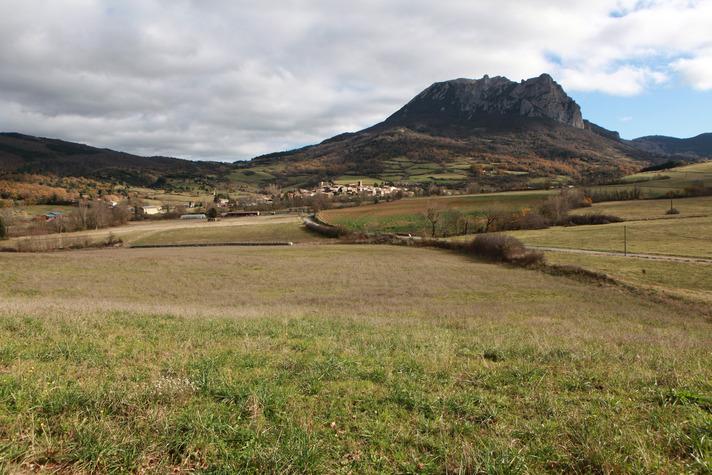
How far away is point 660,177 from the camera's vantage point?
117 m

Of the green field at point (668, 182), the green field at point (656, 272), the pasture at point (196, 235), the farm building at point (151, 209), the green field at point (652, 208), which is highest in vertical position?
the green field at point (668, 182)

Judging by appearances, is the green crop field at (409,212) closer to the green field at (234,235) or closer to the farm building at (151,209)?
the green field at (234,235)

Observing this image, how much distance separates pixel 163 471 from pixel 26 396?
8.69ft

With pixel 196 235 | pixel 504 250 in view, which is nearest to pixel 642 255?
pixel 504 250

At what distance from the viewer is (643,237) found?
56.4 m

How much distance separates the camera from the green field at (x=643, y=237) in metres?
48.3

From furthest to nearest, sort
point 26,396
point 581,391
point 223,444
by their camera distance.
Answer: point 581,391
point 26,396
point 223,444

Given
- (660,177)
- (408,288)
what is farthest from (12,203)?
(660,177)

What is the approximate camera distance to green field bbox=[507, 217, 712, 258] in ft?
159

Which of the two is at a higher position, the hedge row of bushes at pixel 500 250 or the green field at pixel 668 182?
the green field at pixel 668 182

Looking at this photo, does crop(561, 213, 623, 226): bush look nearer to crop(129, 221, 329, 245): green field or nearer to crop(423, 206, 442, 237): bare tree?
crop(423, 206, 442, 237): bare tree

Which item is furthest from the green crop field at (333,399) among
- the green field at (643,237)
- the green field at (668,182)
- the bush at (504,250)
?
the green field at (668,182)

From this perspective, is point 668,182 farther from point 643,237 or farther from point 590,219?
point 643,237

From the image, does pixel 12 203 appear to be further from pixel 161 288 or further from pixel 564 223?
pixel 564 223
